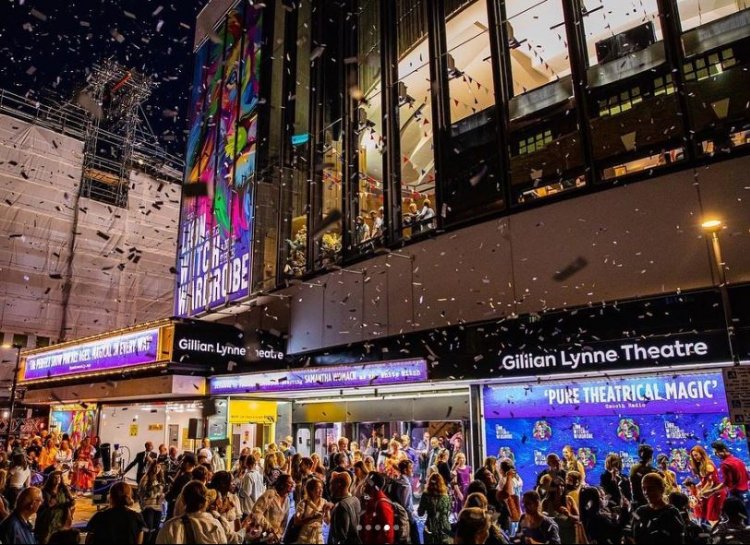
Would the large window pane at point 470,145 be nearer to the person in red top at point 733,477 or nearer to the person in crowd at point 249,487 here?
the person in red top at point 733,477

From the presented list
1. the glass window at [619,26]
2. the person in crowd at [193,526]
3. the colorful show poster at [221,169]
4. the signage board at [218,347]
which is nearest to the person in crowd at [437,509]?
the person in crowd at [193,526]

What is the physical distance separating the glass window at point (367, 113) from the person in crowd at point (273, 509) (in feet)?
38.6

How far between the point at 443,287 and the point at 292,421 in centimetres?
895

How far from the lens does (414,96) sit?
1995 cm

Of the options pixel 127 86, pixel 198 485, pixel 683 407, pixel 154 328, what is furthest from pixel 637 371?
pixel 127 86

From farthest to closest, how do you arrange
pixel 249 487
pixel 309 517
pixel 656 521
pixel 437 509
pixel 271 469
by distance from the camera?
pixel 271 469 → pixel 249 487 → pixel 437 509 → pixel 309 517 → pixel 656 521

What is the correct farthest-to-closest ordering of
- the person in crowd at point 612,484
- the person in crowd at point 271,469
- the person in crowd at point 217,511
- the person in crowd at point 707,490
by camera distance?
1. the person in crowd at point 271,469
2. the person in crowd at point 707,490
3. the person in crowd at point 612,484
4. the person in crowd at point 217,511

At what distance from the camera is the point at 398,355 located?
15711 mm

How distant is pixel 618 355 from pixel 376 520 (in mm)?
6623

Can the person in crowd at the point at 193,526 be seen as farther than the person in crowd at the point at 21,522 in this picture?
No

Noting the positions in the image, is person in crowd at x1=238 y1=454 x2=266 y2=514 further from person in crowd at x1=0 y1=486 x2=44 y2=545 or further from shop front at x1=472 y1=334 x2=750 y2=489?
shop front at x1=472 y1=334 x2=750 y2=489

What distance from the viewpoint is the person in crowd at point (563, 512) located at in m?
6.23

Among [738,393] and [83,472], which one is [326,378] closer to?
[738,393]

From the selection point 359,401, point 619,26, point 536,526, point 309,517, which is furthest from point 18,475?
point 619,26
